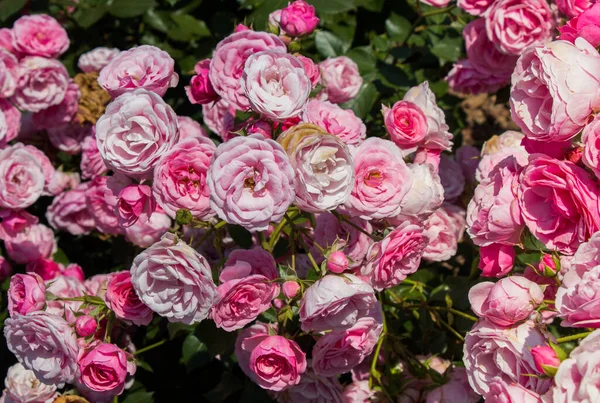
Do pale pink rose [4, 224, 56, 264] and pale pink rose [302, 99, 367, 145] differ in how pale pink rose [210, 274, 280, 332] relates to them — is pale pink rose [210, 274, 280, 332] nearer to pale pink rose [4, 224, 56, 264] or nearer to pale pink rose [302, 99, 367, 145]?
pale pink rose [302, 99, 367, 145]

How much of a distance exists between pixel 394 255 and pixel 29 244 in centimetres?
147

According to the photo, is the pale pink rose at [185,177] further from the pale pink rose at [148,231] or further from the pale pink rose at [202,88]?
the pale pink rose at [148,231]

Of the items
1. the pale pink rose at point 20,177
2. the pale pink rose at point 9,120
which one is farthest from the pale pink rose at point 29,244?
the pale pink rose at point 9,120

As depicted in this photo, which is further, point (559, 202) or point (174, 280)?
point (174, 280)

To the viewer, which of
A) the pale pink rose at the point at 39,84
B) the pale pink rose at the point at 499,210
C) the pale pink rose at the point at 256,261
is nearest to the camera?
the pale pink rose at the point at 499,210

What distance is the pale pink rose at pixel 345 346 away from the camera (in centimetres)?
168

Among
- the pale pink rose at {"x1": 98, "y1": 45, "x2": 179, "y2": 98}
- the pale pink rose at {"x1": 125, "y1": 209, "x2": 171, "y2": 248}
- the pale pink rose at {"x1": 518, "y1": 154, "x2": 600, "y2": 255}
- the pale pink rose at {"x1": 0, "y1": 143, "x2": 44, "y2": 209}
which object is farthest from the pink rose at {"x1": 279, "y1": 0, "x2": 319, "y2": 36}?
the pale pink rose at {"x1": 0, "y1": 143, "x2": 44, "y2": 209}

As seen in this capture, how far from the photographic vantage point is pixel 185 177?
1.51m

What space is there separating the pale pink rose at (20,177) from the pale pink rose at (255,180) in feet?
3.84

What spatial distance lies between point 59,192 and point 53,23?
25.8 inches

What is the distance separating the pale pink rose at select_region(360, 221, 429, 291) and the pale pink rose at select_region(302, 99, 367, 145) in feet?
0.93

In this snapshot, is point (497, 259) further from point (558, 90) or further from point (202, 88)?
point (202, 88)

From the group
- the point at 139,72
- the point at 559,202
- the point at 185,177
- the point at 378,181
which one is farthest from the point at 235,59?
the point at 559,202

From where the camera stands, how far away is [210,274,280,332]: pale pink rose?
60.5 inches
